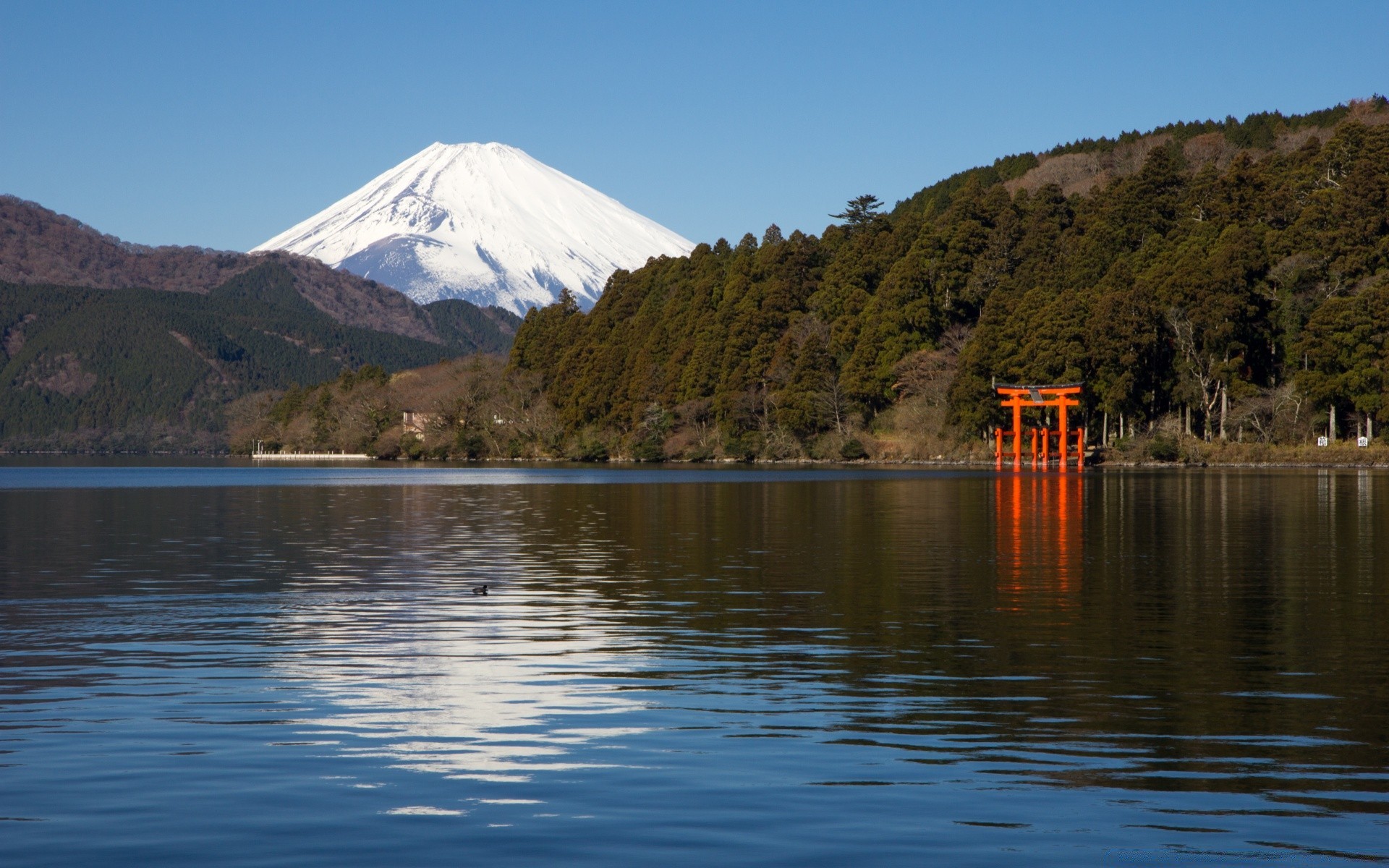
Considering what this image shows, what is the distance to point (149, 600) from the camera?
17.2m

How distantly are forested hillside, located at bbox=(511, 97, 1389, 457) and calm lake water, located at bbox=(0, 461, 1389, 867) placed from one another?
50222 mm

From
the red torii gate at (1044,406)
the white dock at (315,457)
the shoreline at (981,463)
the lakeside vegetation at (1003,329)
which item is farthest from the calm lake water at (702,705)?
the white dock at (315,457)

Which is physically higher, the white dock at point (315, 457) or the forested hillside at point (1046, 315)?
the forested hillside at point (1046, 315)

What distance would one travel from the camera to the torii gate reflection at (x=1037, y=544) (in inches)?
692

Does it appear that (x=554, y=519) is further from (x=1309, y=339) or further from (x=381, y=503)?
(x=1309, y=339)

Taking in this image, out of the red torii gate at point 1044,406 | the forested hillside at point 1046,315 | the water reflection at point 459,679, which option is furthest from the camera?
the red torii gate at point 1044,406

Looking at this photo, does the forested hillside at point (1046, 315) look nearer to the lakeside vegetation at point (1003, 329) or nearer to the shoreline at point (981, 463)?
the lakeside vegetation at point (1003, 329)

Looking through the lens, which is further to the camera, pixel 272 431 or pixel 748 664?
pixel 272 431

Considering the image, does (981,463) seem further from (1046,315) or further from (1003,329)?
(1046,315)

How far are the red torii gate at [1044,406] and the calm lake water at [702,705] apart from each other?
47.2 metres

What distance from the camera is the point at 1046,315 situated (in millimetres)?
76125

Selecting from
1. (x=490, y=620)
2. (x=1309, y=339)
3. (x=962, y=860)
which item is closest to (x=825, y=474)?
(x=1309, y=339)

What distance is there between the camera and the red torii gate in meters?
71.0

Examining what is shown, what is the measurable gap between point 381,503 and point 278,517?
7.10 m
